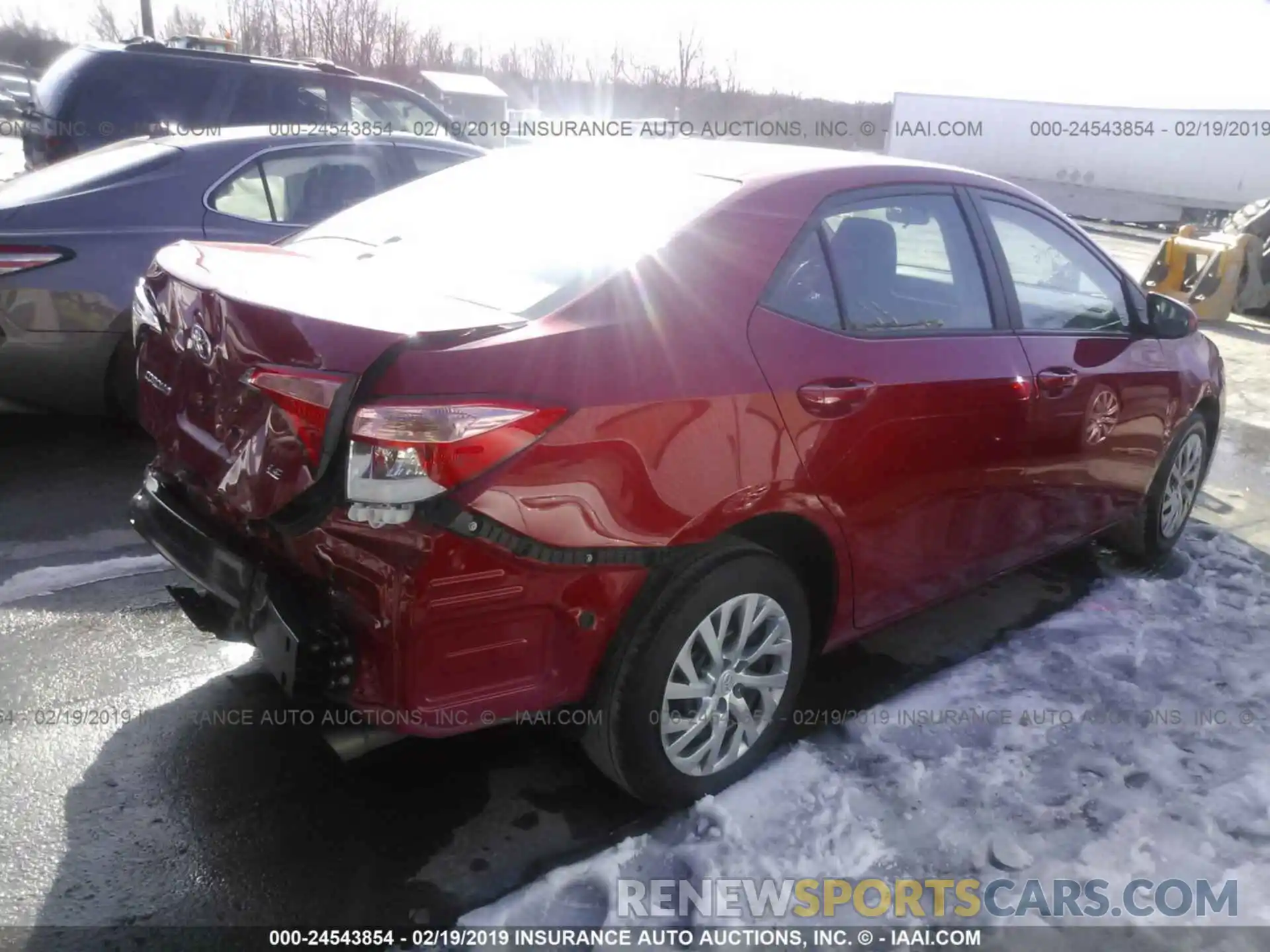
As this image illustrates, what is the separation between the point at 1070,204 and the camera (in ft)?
96.3

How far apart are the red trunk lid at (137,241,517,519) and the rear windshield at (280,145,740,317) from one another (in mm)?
131

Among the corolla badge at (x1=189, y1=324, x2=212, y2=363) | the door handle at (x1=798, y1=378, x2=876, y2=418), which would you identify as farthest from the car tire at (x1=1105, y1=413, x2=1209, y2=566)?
the corolla badge at (x1=189, y1=324, x2=212, y2=363)

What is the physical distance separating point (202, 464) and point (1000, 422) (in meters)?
2.40

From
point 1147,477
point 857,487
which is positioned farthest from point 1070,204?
point 857,487

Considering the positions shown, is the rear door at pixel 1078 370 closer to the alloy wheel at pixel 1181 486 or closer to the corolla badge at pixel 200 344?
the alloy wheel at pixel 1181 486

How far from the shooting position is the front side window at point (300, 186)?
511cm

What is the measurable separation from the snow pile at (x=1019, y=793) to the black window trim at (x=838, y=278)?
48.3 inches

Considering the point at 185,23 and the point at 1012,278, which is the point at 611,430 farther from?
the point at 185,23

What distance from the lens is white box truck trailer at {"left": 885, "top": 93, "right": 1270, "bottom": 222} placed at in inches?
1001

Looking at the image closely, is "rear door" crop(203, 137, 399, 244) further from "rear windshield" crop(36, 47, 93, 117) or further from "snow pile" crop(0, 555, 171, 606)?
"rear windshield" crop(36, 47, 93, 117)

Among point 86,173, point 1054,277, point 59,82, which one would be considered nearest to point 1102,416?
point 1054,277

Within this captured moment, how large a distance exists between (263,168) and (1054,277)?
3.86 metres

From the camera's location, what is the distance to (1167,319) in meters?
4.14

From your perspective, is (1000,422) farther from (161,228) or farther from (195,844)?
(161,228)
